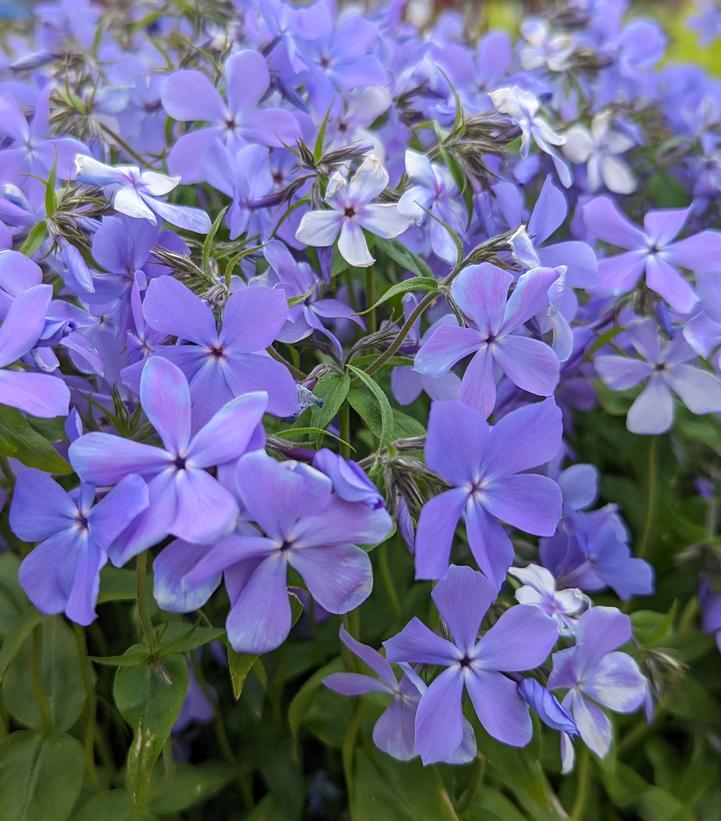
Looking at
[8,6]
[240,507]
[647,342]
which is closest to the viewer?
[240,507]

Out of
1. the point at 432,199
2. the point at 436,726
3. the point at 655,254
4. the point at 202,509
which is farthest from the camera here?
the point at 655,254

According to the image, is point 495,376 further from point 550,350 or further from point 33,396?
point 33,396

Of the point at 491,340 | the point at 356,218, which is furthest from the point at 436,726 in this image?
the point at 356,218

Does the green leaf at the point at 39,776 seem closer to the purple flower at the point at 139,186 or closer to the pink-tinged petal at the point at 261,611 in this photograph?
the pink-tinged petal at the point at 261,611

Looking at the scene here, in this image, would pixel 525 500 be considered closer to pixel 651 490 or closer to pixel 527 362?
pixel 527 362

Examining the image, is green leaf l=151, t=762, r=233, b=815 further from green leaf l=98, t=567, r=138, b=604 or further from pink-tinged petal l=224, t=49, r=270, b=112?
pink-tinged petal l=224, t=49, r=270, b=112

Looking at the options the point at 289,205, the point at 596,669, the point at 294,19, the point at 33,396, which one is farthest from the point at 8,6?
the point at 596,669

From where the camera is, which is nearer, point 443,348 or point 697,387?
point 443,348
